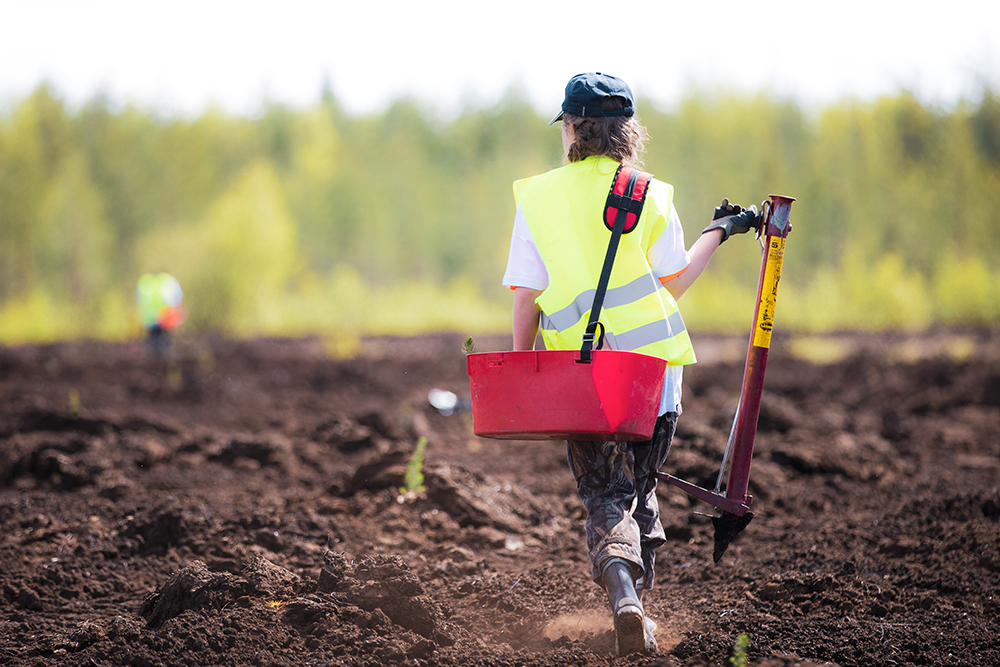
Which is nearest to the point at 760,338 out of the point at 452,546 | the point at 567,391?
the point at 567,391

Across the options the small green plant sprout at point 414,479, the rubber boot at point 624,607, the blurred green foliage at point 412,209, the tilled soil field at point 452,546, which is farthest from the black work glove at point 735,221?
the blurred green foliage at point 412,209

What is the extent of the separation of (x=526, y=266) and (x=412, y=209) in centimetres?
2990

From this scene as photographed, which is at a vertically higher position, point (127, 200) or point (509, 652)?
point (127, 200)

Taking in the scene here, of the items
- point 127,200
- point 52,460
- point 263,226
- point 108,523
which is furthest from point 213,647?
point 127,200

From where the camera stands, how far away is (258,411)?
31.8ft

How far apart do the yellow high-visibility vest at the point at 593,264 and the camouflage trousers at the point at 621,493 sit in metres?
0.34

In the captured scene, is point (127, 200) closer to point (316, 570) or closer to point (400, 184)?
point (400, 184)

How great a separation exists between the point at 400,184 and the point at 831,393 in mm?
23713

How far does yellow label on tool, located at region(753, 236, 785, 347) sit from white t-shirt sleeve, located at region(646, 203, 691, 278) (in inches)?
12.6

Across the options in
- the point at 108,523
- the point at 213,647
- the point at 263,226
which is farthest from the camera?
the point at 263,226

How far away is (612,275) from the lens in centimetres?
262

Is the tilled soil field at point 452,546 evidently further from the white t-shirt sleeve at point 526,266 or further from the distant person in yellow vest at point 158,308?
the distant person in yellow vest at point 158,308

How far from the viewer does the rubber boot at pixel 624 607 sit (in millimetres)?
2561

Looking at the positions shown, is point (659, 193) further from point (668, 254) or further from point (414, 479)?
point (414, 479)
